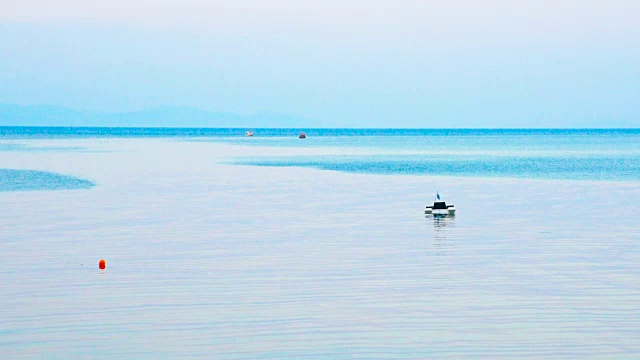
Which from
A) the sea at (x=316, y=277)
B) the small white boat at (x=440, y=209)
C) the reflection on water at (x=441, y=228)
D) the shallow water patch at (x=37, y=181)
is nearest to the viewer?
the sea at (x=316, y=277)

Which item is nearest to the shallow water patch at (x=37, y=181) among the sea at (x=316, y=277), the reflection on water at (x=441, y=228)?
the sea at (x=316, y=277)

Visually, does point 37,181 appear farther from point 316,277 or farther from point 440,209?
point 316,277

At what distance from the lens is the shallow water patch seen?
43344 mm

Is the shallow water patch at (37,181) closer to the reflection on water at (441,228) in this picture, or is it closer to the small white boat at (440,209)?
the small white boat at (440,209)

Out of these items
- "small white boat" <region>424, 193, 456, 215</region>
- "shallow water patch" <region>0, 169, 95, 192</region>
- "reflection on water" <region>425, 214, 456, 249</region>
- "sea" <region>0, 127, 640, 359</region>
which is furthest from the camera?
"shallow water patch" <region>0, 169, 95, 192</region>

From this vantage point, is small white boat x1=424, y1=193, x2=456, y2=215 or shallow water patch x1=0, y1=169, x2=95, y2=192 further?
shallow water patch x1=0, y1=169, x2=95, y2=192

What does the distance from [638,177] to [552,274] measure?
36433mm

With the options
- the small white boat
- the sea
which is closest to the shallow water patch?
the sea

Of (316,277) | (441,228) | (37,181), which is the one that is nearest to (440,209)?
(441,228)

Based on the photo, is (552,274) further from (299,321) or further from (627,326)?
(299,321)

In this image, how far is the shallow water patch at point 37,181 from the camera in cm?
4334

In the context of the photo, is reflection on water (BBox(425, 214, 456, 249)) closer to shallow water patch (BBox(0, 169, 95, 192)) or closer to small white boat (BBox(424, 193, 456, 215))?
small white boat (BBox(424, 193, 456, 215))

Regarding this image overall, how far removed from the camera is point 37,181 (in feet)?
154

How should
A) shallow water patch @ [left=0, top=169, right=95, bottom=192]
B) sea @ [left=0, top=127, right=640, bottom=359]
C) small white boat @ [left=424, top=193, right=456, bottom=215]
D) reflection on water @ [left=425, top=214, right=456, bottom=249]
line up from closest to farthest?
sea @ [left=0, top=127, right=640, bottom=359]
reflection on water @ [left=425, top=214, right=456, bottom=249]
small white boat @ [left=424, top=193, right=456, bottom=215]
shallow water patch @ [left=0, top=169, right=95, bottom=192]
